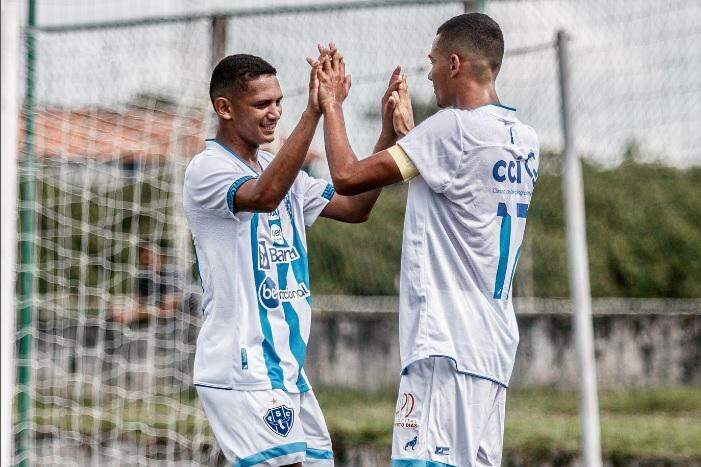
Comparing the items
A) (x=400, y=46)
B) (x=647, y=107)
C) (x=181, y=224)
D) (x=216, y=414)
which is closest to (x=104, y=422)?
(x=181, y=224)

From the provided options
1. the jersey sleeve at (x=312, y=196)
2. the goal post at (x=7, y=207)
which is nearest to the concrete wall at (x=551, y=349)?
the goal post at (x=7, y=207)

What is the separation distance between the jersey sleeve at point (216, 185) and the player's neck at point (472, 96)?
85 cm

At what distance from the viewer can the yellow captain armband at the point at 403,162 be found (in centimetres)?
439

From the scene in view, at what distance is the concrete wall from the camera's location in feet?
39.7

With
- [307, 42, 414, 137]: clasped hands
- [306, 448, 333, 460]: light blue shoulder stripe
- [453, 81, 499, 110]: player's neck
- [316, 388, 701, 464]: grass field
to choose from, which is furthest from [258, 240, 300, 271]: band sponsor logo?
[316, 388, 701, 464]: grass field

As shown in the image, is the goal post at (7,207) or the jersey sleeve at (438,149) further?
the goal post at (7,207)

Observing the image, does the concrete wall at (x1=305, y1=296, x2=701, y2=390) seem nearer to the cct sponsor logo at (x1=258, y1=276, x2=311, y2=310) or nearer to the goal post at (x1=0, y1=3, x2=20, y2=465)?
the goal post at (x1=0, y1=3, x2=20, y2=465)

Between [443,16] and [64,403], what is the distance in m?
4.66

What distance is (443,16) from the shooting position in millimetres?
8547

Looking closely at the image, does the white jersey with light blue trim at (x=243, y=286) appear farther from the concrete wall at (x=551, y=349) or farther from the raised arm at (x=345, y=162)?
the concrete wall at (x=551, y=349)

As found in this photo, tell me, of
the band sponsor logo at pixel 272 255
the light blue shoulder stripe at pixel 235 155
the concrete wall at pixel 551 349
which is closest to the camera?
the band sponsor logo at pixel 272 255

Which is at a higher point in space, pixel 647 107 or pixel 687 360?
pixel 647 107

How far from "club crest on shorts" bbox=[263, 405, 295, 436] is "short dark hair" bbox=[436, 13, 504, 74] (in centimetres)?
148

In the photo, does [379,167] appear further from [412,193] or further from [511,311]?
[511,311]
